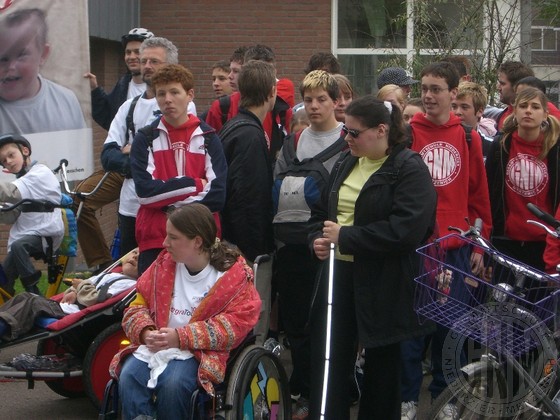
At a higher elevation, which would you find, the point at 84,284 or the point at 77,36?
the point at 77,36

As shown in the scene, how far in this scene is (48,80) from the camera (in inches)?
328

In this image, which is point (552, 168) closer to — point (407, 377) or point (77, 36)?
point (407, 377)

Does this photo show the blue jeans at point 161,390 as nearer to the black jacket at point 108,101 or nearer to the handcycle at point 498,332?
the handcycle at point 498,332

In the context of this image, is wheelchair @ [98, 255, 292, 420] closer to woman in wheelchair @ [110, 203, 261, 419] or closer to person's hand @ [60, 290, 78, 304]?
woman in wheelchair @ [110, 203, 261, 419]

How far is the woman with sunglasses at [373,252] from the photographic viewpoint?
17.0 feet

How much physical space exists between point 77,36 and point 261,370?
3.97 meters

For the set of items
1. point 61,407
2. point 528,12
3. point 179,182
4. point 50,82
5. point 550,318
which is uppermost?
point 528,12

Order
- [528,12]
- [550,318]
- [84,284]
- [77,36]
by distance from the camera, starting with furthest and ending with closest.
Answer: [528,12], [77,36], [84,284], [550,318]

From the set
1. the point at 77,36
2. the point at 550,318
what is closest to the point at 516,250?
the point at 550,318

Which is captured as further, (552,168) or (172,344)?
(552,168)

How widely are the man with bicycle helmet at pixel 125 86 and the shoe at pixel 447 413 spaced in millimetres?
4136

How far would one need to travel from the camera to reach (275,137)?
7082 millimetres

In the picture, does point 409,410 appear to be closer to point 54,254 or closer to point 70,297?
point 70,297

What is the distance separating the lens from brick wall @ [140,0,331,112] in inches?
543
